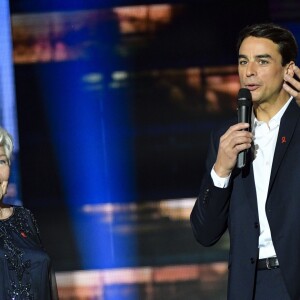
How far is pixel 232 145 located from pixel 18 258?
983 millimetres

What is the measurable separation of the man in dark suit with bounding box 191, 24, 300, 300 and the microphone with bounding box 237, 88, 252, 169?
0.05 m

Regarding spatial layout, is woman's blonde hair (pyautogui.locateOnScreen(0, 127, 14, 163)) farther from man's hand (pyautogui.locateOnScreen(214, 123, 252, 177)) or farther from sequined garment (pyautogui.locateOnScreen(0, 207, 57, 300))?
man's hand (pyautogui.locateOnScreen(214, 123, 252, 177))

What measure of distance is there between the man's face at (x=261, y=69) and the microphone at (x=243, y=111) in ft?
0.30

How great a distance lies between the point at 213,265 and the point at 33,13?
1.61 m

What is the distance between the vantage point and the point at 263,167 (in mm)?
3037

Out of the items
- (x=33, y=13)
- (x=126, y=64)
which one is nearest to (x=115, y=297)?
(x=126, y=64)

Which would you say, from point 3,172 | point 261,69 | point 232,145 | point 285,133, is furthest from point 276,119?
point 3,172

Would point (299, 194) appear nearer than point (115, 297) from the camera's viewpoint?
Yes

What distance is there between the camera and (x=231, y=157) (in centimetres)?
286

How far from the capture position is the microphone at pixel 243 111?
111 inches

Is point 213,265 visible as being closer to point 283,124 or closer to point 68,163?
point 68,163

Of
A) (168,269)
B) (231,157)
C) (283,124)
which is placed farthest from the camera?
(168,269)

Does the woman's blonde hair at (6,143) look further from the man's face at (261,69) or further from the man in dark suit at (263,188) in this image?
the man's face at (261,69)

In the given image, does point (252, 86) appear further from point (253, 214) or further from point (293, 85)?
point (253, 214)
